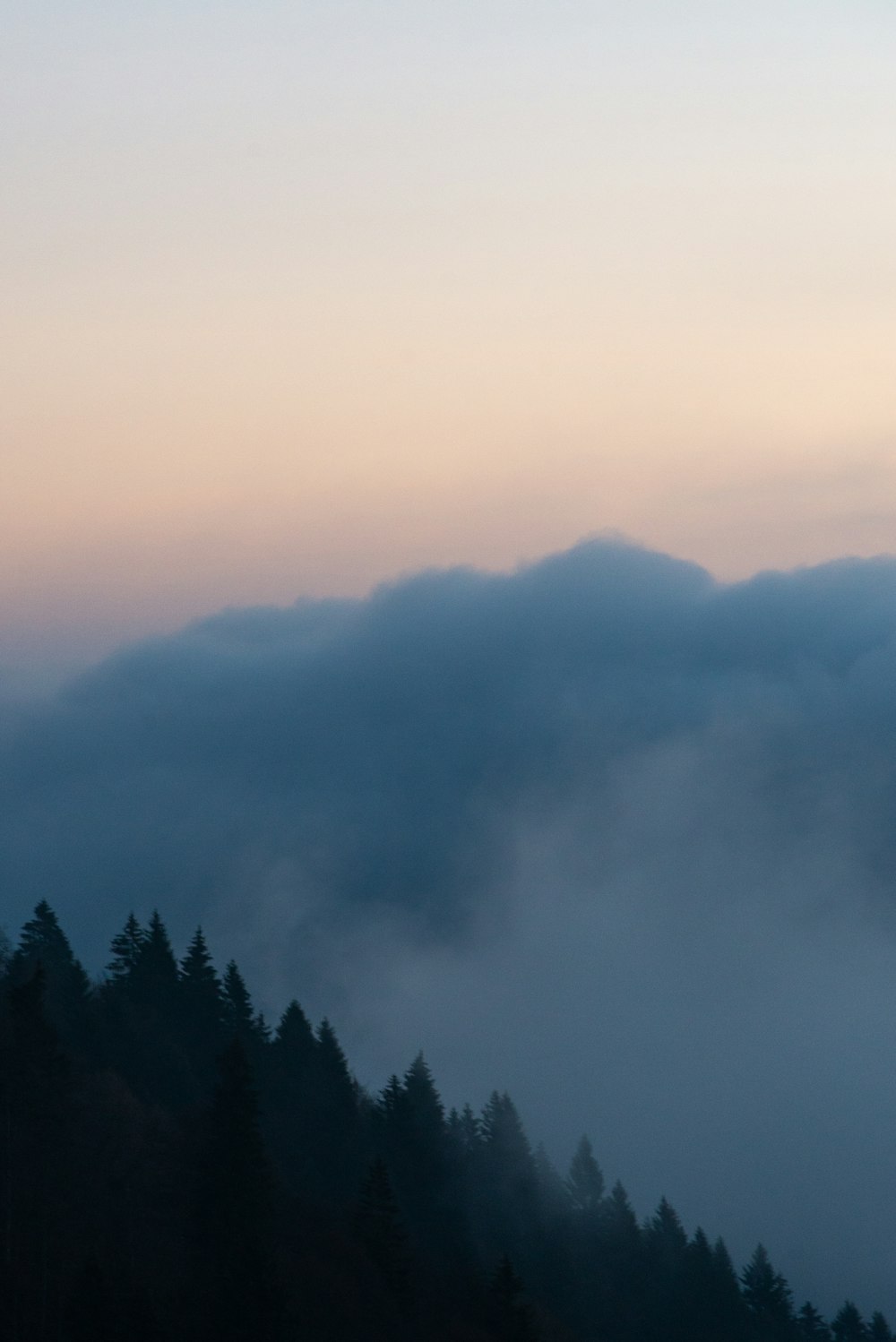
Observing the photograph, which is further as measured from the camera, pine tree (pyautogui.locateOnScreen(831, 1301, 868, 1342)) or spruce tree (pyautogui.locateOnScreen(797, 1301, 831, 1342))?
pine tree (pyautogui.locateOnScreen(831, 1301, 868, 1342))

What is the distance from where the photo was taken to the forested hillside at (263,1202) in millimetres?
70125

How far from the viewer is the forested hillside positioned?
230 ft

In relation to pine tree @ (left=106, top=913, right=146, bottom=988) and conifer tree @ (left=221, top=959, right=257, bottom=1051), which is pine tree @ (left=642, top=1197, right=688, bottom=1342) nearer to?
conifer tree @ (left=221, top=959, right=257, bottom=1051)

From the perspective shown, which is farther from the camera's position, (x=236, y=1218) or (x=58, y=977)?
(x=58, y=977)

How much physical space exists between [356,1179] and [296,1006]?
1547 cm

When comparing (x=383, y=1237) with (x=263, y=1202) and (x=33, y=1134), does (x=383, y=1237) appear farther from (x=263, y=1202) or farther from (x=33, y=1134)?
(x=33, y=1134)

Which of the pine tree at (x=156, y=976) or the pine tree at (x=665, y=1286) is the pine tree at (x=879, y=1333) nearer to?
the pine tree at (x=665, y=1286)

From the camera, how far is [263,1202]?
72375 millimetres

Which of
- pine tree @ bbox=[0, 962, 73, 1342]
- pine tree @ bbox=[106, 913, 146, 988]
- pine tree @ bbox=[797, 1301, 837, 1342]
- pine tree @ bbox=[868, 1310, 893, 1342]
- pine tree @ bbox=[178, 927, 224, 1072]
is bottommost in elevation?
pine tree @ bbox=[868, 1310, 893, 1342]

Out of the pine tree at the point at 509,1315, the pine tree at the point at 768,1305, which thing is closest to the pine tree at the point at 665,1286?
the pine tree at the point at 768,1305

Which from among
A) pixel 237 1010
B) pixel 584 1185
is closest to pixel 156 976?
pixel 237 1010

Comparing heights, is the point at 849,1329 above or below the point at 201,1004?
below

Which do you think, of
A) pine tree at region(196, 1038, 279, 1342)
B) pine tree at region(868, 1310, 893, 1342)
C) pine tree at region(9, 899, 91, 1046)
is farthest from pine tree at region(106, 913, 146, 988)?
pine tree at region(868, 1310, 893, 1342)

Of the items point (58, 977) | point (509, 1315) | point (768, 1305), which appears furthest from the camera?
point (768, 1305)
